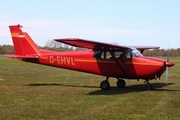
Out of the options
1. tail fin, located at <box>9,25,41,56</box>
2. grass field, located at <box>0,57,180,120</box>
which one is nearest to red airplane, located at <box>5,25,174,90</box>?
tail fin, located at <box>9,25,41,56</box>

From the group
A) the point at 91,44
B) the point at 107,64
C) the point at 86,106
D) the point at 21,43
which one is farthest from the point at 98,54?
the point at 86,106

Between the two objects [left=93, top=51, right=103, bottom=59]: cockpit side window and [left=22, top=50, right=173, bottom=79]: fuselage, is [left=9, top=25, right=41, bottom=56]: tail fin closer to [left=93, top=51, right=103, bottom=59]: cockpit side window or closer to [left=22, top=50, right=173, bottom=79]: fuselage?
[left=22, top=50, right=173, bottom=79]: fuselage

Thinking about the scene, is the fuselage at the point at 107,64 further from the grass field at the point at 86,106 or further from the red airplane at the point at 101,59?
the grass field at the point at 86,106

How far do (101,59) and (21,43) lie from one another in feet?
15.9

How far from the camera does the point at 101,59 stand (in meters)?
13.9

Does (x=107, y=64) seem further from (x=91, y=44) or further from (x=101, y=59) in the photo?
(x=91, y=44)

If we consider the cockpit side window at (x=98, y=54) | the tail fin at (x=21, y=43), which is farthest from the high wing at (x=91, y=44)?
the tail fin at (x=21, y=43)

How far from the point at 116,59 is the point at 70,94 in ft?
9.28

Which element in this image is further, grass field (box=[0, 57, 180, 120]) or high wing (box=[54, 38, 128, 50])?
high wing (box=[54, 38, 128, 50])

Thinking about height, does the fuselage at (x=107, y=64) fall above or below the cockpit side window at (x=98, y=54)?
below

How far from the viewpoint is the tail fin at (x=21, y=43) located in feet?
52.5

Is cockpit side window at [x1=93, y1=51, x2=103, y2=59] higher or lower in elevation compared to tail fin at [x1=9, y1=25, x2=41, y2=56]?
lower

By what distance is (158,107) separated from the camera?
8.88 m

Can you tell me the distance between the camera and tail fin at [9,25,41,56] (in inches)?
631
